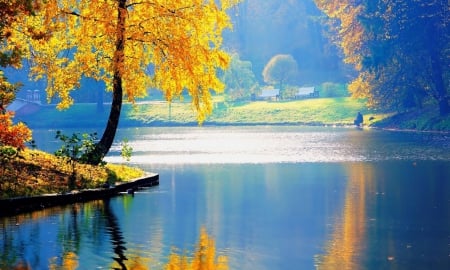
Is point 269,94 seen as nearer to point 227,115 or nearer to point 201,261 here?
point 227,115

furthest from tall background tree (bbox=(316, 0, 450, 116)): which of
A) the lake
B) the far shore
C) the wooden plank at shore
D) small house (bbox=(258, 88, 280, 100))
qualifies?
the wooden plank at shore

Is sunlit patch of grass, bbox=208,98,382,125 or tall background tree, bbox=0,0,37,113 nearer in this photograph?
tall background tree, bbox=0,0,37,113

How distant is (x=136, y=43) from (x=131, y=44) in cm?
33

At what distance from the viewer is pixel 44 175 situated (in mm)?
29250

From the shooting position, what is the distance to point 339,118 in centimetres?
10544

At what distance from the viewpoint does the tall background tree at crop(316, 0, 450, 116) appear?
8331cm

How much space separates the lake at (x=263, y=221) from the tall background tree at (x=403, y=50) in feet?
134

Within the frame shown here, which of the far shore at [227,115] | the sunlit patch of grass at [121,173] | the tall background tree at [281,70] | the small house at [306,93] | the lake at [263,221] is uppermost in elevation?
the tall background tree at [281,70]

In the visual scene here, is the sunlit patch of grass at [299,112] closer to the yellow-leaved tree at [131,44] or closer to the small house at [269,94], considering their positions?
the small house at [269,94]

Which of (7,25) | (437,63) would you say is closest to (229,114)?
(437,63)

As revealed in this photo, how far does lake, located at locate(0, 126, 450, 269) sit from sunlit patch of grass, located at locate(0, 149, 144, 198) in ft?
4.27

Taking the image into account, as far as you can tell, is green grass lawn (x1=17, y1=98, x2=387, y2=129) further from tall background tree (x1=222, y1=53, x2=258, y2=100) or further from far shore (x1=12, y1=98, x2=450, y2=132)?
tall background tree (x1=222, y1=53, x2=258, y2=100)

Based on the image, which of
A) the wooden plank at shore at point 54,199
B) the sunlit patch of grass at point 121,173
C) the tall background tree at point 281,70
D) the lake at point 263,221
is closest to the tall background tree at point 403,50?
the tall background tree at point 281,70

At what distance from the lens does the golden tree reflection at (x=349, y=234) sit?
1847cm
